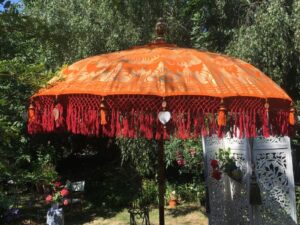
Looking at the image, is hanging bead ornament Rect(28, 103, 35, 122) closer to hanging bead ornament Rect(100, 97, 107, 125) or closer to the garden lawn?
hanging bead ornament Rect(100, 97, 107, 125)

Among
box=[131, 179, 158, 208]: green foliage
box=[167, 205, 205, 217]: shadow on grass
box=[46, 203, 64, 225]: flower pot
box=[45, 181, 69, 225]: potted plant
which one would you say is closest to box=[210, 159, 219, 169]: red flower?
box=[45, 181, 69, 225]: potted plant

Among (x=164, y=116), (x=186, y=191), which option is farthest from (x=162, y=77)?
(x=186, y=191)

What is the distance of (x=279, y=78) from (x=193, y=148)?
247 cm

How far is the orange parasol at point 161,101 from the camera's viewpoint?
304 cm

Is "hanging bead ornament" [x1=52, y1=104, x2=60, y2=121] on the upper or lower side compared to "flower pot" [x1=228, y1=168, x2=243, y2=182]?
upper

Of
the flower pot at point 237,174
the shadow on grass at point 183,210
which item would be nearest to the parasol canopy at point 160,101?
the flower pot at point 237,174

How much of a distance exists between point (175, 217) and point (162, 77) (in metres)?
6.76

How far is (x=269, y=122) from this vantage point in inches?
130

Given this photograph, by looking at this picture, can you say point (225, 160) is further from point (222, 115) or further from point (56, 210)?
point (222, 115)

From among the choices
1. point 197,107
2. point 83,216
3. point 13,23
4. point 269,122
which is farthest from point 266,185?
point 83,216

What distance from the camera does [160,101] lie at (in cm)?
303

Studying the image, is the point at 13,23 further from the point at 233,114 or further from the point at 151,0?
the point at 151,0

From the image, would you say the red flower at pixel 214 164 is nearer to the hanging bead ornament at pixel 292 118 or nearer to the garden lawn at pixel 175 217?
the garden lawn at pixel 175 217

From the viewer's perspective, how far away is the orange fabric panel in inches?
122
